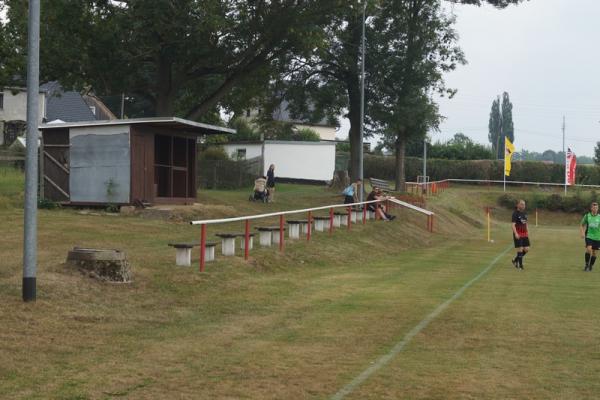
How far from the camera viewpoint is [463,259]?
24000mm

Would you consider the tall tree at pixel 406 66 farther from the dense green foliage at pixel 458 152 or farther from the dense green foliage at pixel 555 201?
the dense green foliage at pixel 458 152

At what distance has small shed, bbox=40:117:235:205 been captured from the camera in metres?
26.7

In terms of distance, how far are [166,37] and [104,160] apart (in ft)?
15.8

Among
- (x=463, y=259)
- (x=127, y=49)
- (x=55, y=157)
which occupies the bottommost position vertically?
(x=463, y=259)

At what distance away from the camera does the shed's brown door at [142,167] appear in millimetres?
26766

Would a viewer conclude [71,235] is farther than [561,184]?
No

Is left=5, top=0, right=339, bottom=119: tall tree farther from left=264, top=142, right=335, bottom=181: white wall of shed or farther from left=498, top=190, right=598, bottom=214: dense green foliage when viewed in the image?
left=498, top=190, right=598, bottom=214: dense green foliage

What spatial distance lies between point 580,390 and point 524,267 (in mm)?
14356

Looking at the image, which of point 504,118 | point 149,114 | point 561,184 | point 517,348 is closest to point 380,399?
point 517,348

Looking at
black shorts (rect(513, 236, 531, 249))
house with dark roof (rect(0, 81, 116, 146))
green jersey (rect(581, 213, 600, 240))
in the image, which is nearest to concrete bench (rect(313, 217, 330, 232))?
black shorts (rect(513, 236, 531, 249))

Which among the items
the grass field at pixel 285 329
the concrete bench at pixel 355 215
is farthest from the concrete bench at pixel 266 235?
the concrete bench at pixel 355 215

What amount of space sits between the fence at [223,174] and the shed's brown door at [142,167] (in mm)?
15534

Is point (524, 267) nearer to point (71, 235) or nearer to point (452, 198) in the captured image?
point (71, 235)

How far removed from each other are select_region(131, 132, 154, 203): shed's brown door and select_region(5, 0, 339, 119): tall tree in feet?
12.2
